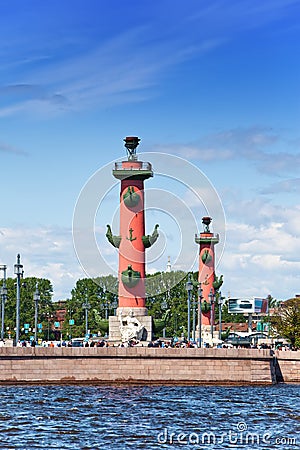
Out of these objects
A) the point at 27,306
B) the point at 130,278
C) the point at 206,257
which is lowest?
the point at 130,278

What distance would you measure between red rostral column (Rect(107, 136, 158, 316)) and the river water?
563 inches

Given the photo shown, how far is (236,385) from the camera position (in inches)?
2445

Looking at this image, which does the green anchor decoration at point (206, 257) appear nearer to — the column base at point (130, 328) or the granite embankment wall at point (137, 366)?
the column base at point (130, 328)

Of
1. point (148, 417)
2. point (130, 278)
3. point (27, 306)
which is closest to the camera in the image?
point (148, 417)

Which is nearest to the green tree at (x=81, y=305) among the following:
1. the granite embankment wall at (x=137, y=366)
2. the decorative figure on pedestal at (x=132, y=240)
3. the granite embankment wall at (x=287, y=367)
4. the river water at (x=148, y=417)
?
the decorative figure on pedestal at (x=132, y=240)

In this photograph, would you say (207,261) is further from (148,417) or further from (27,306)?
(148,417)

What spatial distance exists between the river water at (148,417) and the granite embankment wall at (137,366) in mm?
1127

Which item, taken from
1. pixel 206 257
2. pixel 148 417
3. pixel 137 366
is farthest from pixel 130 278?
pixel 206 257

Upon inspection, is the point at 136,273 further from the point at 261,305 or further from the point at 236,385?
the point at 261,305

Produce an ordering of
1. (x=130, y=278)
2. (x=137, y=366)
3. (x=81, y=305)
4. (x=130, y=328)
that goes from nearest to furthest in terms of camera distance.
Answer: (x=137, y=366)
(x=130, y=328)
(x=130, y=278)
(x=81, y=305)

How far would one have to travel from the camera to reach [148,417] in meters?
46.2

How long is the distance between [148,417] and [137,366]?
51.3 ft

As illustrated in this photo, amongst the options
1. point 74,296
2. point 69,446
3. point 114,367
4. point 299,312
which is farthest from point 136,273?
point 74,296

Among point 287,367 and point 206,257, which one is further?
point 206,257
